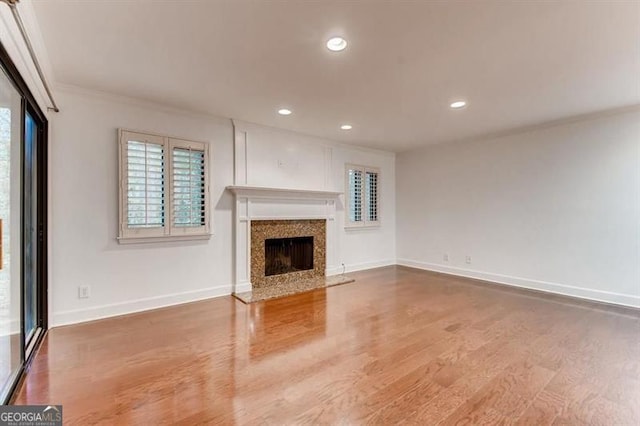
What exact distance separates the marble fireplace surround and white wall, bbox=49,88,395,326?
138 millimetres

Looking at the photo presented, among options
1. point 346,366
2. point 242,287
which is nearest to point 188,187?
point 242,287

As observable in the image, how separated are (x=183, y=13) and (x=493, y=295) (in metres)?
4.68

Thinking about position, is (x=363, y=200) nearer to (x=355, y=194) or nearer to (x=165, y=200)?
(x=355, y=194)

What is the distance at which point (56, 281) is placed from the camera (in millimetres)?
3064

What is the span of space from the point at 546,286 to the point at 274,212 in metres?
4.14

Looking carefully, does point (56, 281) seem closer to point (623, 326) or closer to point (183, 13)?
point (183, 13)

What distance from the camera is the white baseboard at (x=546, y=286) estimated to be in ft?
12.5

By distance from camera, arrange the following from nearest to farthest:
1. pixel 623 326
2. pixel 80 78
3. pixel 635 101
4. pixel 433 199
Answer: pixel 80 78 < pixel 623 326 < pixel 635 101 < pixel 433 199

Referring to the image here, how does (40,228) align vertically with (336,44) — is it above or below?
below

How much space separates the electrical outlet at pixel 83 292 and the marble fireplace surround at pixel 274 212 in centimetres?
164

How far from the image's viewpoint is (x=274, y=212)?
464 cm

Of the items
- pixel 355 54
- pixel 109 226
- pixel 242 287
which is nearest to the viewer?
pixel 355 54

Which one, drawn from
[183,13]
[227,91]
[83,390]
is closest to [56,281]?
[83,390]

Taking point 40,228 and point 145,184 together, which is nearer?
point 40,228
